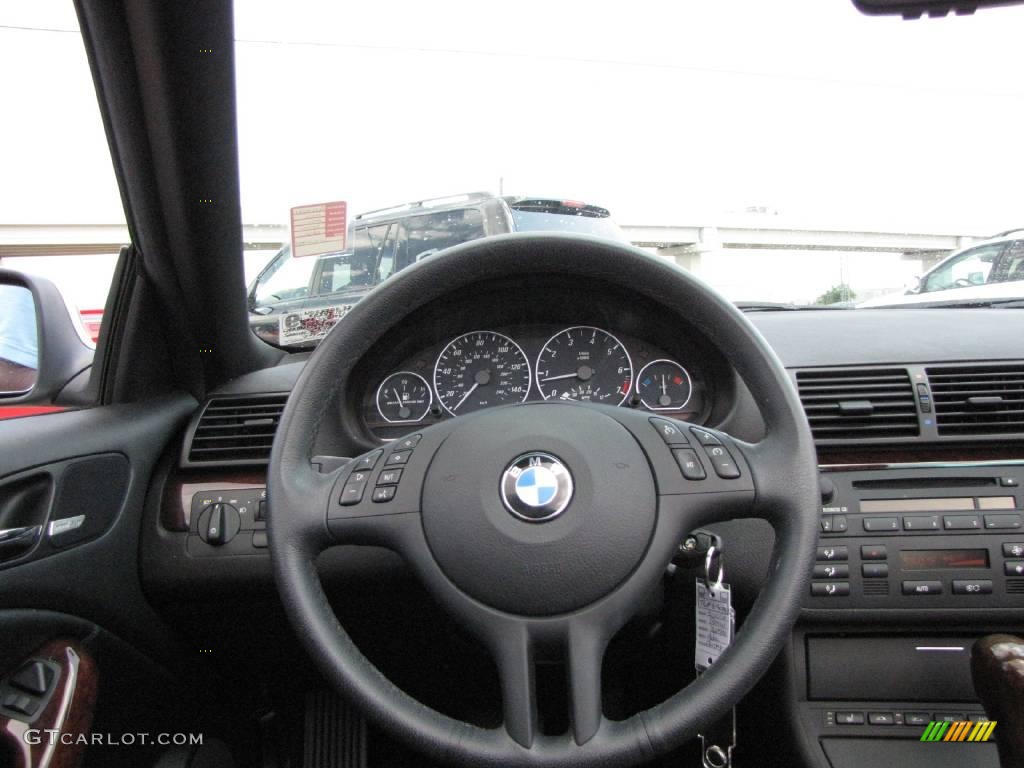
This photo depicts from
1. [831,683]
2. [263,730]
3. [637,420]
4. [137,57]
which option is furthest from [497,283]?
[263,730]

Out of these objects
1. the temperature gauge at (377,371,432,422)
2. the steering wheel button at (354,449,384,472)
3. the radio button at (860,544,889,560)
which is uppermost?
the temperature gauge at (377,371,432,422)

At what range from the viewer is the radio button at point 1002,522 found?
187 centimetres

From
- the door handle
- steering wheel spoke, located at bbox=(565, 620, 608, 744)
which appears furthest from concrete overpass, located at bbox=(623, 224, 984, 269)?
the door handle

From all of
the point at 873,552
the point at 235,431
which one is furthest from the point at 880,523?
the point at 235,431

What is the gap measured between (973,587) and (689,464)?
946 millimetres

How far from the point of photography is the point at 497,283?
5.88 ft

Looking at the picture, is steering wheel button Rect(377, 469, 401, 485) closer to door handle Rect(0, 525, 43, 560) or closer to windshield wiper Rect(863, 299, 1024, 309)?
door handle Rect(0, 525, 43, 560)

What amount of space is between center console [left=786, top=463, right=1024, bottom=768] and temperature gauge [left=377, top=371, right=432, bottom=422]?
0.99 meters

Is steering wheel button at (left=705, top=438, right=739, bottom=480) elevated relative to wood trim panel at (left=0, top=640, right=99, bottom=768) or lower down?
elevated

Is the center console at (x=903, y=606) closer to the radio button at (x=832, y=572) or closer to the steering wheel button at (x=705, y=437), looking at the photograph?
the radio button at (x=832, y=572)

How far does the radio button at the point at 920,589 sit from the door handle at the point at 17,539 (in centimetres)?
196

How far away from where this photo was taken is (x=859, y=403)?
197cm

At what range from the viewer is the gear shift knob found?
159cm

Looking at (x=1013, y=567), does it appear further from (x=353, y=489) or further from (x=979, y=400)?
(x=353, y=489)
